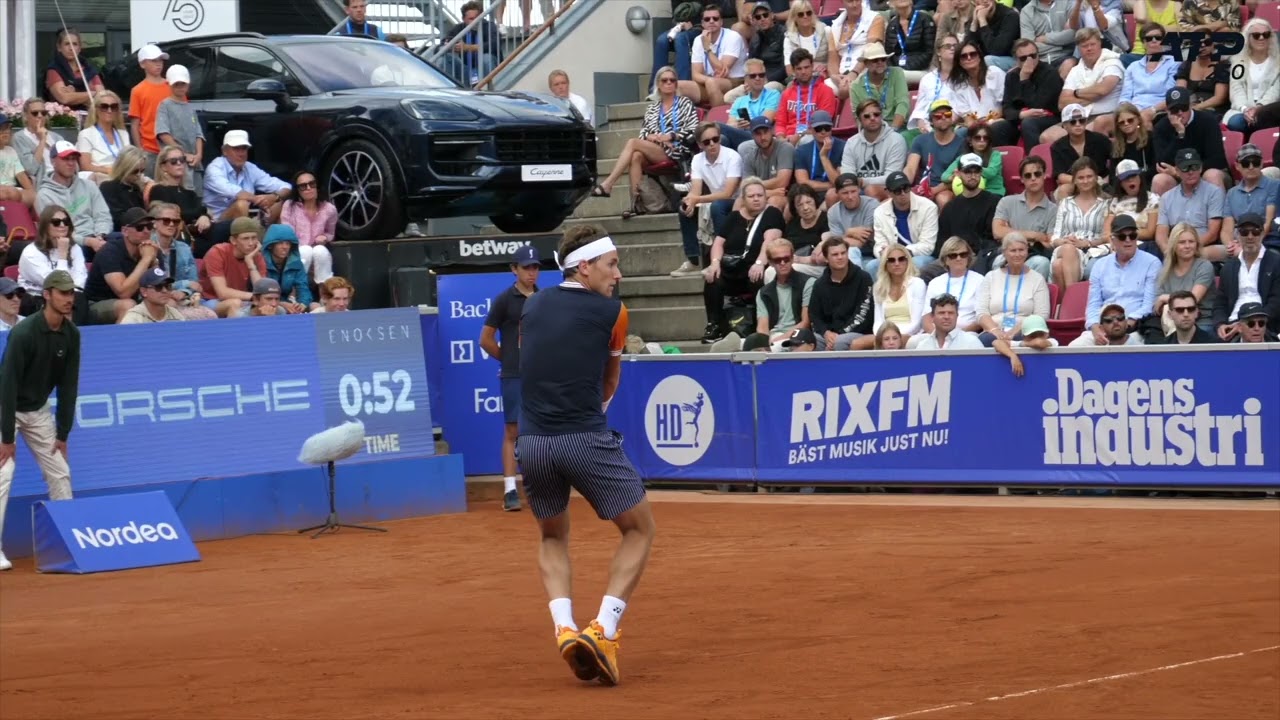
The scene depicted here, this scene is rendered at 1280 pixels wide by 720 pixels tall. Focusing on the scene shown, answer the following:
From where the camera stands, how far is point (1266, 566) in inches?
442

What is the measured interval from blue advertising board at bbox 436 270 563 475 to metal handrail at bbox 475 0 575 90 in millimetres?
7489

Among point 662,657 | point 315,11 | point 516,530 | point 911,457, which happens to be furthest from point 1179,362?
point 315,11

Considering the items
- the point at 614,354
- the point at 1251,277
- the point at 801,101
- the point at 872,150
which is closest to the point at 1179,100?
the point at 1251,277

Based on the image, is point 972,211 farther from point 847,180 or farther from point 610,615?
point 610,615

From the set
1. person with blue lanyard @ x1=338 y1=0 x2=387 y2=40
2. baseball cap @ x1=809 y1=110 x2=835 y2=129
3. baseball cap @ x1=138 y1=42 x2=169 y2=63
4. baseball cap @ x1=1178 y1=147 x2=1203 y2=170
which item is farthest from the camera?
person with blue lanyard @ x1=338 y1=0 x2=387 y2=40

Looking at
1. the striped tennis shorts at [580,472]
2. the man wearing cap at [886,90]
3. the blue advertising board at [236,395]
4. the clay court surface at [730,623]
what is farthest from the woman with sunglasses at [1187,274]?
the striped tennis shorts at [580,472]

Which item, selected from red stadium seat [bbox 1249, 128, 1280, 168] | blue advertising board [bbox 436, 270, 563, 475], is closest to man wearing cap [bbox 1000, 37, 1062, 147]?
red stadium seat [bbox 1249, 128, 1280, 168]

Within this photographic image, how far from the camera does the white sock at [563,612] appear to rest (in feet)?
28.2

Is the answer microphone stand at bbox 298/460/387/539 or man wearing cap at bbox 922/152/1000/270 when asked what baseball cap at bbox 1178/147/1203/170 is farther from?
microphone stand at bbox 298/460/387/539

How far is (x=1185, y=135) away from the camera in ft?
58.4

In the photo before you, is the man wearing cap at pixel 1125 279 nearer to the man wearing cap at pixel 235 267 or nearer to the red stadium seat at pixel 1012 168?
the red stadium seat at pixel 1012 168

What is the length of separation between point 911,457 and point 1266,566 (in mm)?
5292

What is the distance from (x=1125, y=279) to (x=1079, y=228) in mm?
1358

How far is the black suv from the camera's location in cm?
1844
